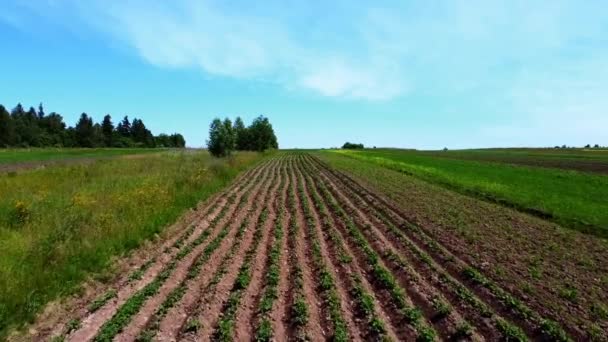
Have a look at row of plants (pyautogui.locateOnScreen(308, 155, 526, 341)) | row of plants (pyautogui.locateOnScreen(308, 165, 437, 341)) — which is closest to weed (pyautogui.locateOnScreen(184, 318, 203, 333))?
row of plants (pyautogui.locateOnScreen(308, 165, 437, 341))

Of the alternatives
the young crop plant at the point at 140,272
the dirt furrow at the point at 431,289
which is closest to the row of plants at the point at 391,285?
the dirt furrow at the point at 431,289

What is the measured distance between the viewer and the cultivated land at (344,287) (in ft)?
23.2

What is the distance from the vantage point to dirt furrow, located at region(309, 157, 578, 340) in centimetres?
727

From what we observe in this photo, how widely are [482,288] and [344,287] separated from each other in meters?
2.91

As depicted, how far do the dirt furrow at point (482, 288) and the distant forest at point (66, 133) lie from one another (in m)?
110

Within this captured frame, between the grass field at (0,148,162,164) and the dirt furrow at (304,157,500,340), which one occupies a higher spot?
the grass field at (0,148,162,164)

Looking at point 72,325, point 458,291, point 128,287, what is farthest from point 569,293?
point 72,325

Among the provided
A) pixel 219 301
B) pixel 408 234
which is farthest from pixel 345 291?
pixel 408 234

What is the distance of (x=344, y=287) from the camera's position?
30.1 ft

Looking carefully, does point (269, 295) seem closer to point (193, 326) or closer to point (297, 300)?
point (297, 300)

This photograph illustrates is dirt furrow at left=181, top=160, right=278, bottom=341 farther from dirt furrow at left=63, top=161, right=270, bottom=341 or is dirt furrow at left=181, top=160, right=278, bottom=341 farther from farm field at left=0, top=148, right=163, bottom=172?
farm field at left=0, top=148, right=163, bottom=172

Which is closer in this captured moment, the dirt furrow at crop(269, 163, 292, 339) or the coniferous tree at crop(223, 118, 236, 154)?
the dirt furrow at crop(269, 163, 292, 339)

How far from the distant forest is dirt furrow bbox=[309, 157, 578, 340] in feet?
362

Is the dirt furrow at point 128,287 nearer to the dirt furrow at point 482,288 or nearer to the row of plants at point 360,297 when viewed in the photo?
the row of plants at point 360,297
